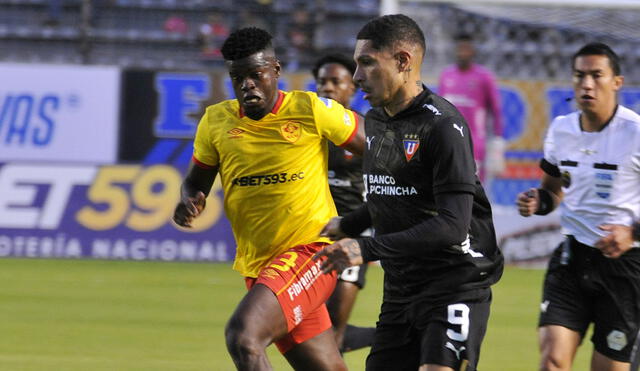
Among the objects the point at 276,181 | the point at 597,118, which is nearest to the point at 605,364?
the point at 597,118

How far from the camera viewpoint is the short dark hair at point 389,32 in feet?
16.0

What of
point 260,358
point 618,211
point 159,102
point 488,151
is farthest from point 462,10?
point 260,358

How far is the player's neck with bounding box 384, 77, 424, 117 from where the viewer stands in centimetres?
494

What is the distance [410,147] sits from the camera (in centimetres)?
483

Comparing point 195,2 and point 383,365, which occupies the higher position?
point 383,365

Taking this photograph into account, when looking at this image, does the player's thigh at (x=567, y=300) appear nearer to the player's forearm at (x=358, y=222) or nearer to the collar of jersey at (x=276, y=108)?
the player's forearm at (x=358, y=222)

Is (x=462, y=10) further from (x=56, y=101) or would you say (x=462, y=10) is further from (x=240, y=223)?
(x=240, y=223)

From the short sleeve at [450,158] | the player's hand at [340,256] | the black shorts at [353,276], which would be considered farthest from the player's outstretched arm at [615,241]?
the black shorts at [353,276]

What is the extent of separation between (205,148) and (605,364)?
2.42 meters

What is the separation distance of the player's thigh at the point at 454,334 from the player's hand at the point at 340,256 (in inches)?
22.5

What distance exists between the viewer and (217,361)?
27.6 feet

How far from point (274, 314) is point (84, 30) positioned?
1299cm

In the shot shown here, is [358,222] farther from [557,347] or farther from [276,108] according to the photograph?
[557,347]

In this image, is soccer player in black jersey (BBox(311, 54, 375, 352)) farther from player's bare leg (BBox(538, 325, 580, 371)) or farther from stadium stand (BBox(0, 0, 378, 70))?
stadium stand (BBox(0, 0, 378, 70))
